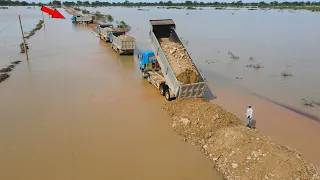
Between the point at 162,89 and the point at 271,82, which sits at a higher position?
the point at 162,89

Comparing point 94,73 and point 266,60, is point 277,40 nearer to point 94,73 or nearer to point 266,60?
point 266,60

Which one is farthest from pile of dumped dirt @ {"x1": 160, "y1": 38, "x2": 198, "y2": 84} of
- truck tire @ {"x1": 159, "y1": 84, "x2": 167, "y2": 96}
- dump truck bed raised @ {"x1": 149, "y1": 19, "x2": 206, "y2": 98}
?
truck tire @ {"x1": 159, "y1": 84, "x2": 167, "y2": 96}

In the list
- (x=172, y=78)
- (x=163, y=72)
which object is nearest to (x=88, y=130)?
(x=172, y=78)

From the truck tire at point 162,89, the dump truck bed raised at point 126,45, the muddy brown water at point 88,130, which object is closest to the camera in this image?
the muddy brown water at point 88,130

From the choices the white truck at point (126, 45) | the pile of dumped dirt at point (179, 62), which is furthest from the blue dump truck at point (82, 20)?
the pile of dumped dirt at point (179, 62)

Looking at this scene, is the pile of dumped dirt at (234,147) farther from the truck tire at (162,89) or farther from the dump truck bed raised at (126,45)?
the dump truck bed raised at (126,45)

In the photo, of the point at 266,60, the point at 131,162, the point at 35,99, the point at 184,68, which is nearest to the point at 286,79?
the point at 266,60

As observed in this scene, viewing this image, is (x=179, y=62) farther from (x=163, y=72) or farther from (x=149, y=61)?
(x=149, y=61)
